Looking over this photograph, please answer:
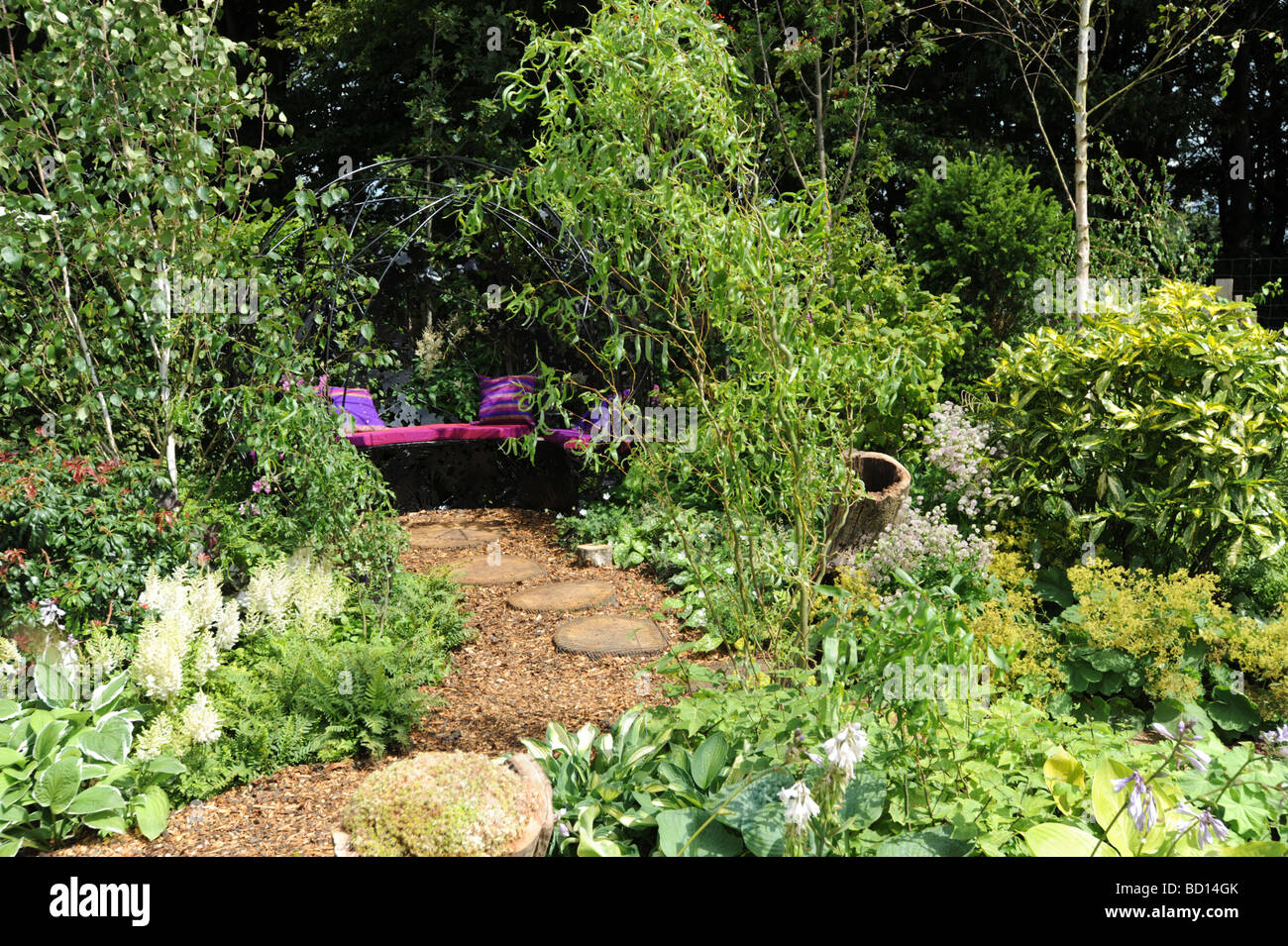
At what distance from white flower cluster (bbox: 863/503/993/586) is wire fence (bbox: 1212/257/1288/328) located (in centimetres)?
812

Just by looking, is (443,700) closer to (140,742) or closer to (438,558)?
(140,742)

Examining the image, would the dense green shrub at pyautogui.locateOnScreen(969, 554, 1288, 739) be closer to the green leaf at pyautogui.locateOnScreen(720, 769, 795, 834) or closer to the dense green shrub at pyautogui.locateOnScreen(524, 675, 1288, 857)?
the dense green shrub at pyautogui.locateOnScreen(524, 675, 1288, 857)

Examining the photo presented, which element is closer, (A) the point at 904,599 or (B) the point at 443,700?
(A) the point at 904,599

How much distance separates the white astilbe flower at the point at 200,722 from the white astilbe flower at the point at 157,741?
5 cm

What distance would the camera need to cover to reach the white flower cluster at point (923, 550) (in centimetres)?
438

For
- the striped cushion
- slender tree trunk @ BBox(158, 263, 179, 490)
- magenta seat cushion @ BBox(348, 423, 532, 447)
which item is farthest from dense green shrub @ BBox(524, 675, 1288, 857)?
the striped cushion

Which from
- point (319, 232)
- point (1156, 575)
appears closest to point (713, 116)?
point (319, 232)

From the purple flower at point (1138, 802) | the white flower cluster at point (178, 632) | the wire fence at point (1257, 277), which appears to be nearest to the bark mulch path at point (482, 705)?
the white flower cluster at point (178, 632)

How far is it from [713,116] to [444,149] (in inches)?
284

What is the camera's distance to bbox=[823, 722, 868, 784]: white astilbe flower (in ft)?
5.84

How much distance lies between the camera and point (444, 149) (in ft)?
30.7

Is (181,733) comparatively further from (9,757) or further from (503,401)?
(503,401)

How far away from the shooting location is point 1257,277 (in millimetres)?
11148

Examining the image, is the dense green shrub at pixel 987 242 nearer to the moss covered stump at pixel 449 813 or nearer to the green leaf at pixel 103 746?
the moss covered stump at pixel 449 813
